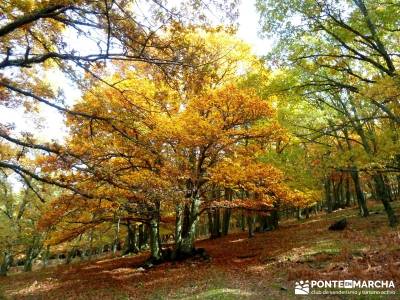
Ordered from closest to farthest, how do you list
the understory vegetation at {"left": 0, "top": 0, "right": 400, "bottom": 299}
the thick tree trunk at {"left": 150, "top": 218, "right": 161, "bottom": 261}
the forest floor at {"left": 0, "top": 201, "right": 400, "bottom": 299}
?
the understory vegetation at {"left": 0, "top": 0, "right": 400, "bottom": 299} → the forest floor at {"left": 0, "top": 201, "right": 400, "bottom": 299} → the thick tree trunk at {"left": 150, "top": 218, "right": 161, "bottom": 261}

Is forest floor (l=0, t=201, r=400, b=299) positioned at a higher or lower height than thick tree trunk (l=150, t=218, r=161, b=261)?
lower

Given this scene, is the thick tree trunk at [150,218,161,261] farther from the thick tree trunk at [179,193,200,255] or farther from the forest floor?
the thick tree trunk at [179,193,200,255]

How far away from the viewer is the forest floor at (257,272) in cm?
1062

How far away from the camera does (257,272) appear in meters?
13.3

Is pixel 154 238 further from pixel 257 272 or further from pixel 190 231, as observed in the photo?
pixel 257 272

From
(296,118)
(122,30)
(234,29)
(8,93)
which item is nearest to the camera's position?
(122,30)

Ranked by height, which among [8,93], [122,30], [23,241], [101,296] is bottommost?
[101,296]

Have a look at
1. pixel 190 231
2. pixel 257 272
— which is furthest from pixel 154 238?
pixel 257 272

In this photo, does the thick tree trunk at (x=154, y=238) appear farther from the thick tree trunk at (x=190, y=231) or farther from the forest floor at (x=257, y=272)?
the thick tree trunk at (x=190, y=231)

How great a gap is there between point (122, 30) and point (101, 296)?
10513mm

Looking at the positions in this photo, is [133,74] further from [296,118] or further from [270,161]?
[296,118]

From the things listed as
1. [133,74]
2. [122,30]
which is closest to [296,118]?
[133,74]

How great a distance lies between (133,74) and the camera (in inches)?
551

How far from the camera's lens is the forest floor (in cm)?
1062
